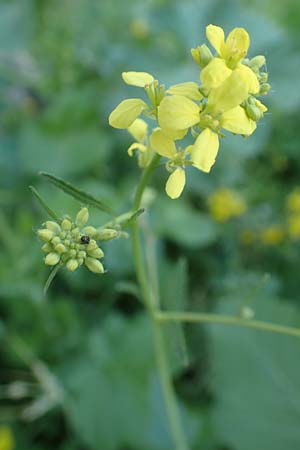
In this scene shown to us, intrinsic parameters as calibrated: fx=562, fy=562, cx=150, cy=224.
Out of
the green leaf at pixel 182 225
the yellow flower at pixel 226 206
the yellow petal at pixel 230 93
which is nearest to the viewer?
the yellow petal at pixel 230 93

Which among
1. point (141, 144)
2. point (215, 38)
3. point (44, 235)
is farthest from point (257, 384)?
point (215, 38)

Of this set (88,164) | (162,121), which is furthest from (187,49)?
(162,121)

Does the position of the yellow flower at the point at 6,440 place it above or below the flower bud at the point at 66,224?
Result: below

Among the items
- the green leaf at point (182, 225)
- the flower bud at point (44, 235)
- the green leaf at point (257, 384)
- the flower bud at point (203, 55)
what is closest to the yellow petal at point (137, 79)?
the flower bud at point (203, 55)

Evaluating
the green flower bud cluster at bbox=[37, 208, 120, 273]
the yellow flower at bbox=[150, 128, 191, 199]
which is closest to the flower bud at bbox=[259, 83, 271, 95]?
the yellow flower at bbox=[150, 128, 191, 199]

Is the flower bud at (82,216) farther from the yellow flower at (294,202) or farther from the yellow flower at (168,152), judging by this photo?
the yellow flower at (294,202)

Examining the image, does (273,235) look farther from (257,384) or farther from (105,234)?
(105,234)

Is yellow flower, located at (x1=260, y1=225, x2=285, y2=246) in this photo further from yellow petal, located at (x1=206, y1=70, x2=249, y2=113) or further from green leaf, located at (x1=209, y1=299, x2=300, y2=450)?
yellow petal, located at (x1=206, y1=70, x2=249, y2=113)

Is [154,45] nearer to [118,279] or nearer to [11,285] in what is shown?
[118,279]
